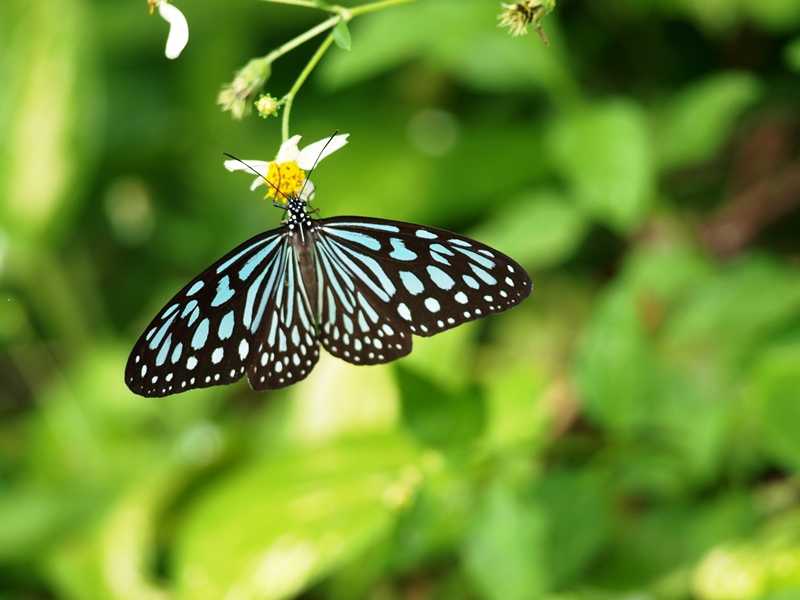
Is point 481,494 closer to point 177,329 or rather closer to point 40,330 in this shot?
point 177,329

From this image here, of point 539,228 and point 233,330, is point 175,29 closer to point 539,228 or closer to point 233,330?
point 233,330

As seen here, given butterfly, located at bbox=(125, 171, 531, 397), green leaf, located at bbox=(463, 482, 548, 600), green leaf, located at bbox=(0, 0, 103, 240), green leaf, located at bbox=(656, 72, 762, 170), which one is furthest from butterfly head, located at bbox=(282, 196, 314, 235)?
green leaf, located at bbox=(0, 0, 103, 240)

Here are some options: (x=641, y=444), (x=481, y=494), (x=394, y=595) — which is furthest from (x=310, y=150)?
(x=394, y=595)

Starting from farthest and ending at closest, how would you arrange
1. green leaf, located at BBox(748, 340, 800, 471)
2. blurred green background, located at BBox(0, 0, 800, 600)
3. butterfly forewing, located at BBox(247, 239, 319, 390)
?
blurred green background, located at BBox(0, 0, 800, 600) < green leaf, located at BBox(748, 340, 800, 471) < butterfly forewing, located at BBox(247, 239, 319, 390)

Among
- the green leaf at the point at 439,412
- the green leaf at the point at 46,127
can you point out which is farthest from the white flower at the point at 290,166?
the green leaf at the point at 46,127

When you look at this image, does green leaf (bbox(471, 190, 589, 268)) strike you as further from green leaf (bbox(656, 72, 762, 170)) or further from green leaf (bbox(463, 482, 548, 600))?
green leaf (bbox(463, 482, 548, 600))

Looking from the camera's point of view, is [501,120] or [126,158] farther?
[126,158]
